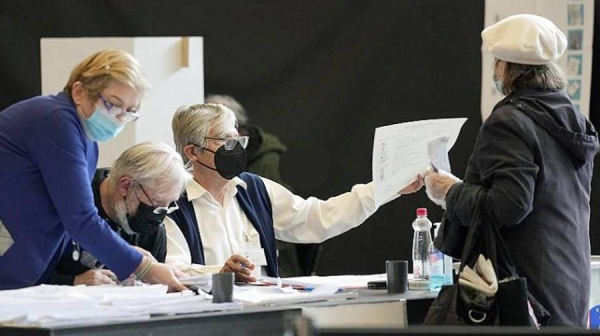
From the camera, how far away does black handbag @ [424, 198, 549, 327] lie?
10.0 ft

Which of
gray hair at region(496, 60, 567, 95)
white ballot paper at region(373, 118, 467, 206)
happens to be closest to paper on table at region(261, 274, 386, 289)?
white ballot paper at region(373, 118, 467, 206)

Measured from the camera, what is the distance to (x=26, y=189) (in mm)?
3148

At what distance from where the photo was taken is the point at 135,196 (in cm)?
340

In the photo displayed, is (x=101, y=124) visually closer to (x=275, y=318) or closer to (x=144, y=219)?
(x=144, y=219)

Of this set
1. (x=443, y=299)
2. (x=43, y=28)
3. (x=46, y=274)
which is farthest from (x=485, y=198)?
(x=43, y=28)

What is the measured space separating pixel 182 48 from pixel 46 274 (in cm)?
233

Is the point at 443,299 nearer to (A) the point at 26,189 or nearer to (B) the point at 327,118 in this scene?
(A) the point at 26,189

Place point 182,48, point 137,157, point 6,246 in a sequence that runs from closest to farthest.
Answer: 1. point 6,246
2. point 137,157
3. point 182,48

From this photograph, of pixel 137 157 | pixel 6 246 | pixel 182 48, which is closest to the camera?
pixel 6 246

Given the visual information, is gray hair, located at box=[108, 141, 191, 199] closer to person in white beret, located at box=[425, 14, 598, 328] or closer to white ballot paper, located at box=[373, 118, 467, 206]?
white ballot paper, located at box=[373, 118, 467, 206]

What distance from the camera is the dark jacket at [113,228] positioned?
3.35 meters

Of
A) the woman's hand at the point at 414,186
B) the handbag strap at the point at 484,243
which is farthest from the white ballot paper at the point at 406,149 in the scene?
the handbag strap at the point at 484,243

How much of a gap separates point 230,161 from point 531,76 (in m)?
1.02

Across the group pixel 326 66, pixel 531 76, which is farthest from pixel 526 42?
pixel 326 66
